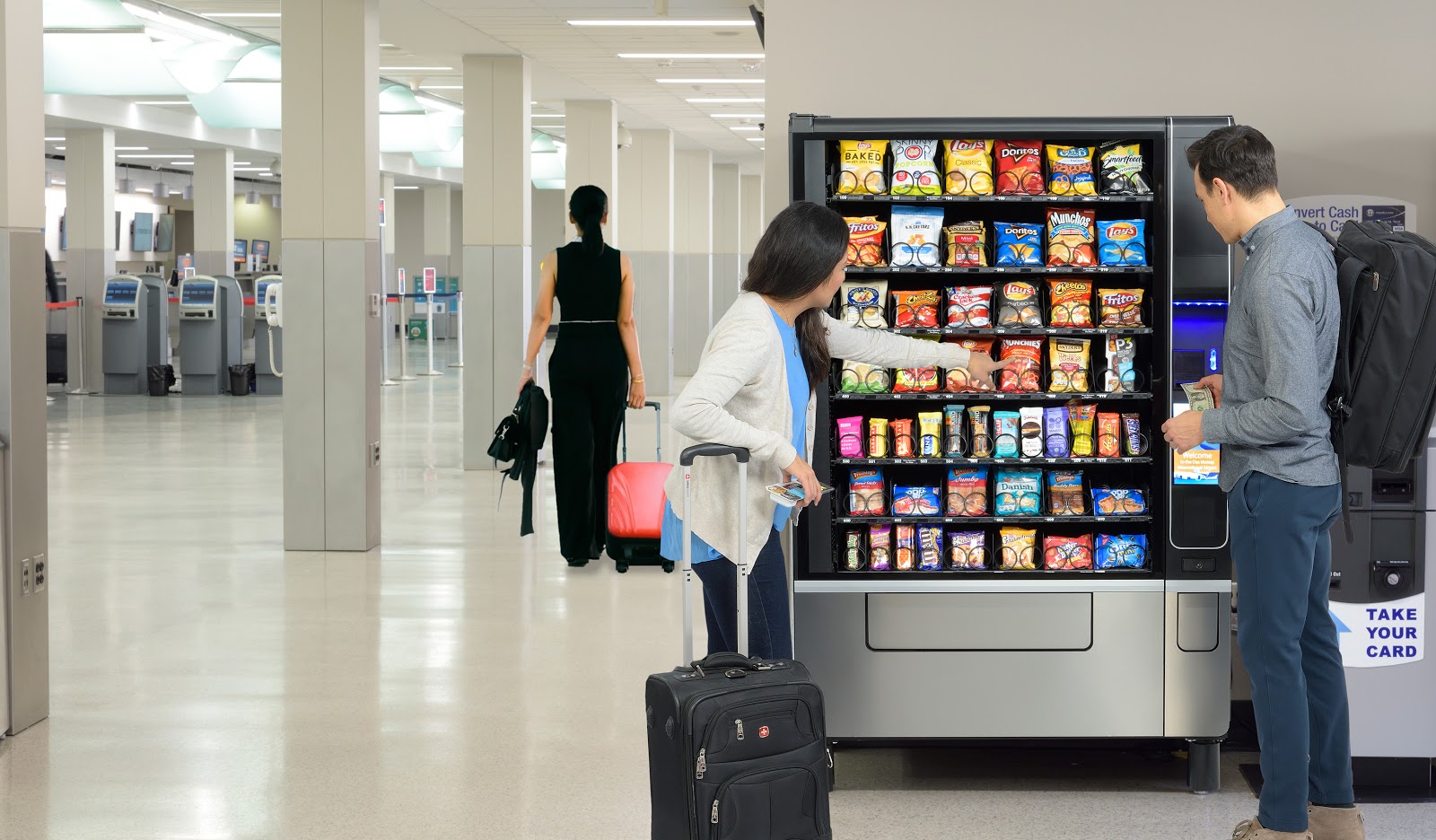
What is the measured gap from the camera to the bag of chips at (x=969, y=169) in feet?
12.5

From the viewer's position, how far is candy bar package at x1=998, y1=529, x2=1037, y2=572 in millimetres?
3928

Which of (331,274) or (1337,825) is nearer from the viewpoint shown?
(1337,825)

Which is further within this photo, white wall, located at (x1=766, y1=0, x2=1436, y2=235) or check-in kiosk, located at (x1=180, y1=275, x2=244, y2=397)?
check-in kiosk, located at (x1=180, y1=275, x2=244, y2=397)

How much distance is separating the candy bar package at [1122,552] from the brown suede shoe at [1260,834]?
2.71 feet

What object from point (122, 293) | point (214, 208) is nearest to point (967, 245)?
point (122, 293)

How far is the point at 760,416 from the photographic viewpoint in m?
3.04

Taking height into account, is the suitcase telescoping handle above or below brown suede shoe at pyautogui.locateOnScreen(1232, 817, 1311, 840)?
above

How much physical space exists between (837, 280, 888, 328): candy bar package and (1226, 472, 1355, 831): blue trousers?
108cm

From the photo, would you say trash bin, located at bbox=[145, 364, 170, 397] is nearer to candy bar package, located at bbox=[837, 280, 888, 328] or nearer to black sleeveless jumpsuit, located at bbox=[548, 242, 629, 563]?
black sleeveless jumpsuit, located at bbox=[548, 242, 629, 563]

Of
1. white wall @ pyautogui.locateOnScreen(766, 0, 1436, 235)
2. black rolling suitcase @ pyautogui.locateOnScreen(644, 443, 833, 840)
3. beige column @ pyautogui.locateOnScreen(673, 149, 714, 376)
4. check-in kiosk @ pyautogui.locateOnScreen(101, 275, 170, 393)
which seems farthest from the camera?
beige column @ pyautogui.locateOnScreen(673, 149, 714, 376)

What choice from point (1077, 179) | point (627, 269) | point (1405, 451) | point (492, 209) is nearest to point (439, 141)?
point (492, 209)

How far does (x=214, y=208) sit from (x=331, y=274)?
526 inches

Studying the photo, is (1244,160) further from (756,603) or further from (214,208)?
(214,208)

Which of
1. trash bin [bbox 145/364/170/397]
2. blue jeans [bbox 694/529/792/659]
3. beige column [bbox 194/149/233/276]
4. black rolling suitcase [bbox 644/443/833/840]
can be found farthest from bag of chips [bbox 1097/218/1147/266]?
beige column [bbox 194/149/233/276]
